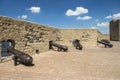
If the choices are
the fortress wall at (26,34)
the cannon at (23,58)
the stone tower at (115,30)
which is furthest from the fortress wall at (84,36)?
the stone tower at (115,30)

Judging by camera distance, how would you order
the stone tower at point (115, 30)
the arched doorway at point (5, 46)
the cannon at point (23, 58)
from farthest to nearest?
the stone tower at point (115, 30), the arched doorway at point (5, 46), the cannon at point (23, 58)

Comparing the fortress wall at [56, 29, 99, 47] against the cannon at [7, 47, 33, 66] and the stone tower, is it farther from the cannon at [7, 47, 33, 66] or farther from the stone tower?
the stone tower

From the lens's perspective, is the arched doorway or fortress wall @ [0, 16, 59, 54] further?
fortress wall @ [0, 16, 59, 54]

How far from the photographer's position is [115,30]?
1409 inches

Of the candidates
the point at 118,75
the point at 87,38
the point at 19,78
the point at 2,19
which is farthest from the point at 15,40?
the point at 87,38

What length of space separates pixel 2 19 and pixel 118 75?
24.8ft

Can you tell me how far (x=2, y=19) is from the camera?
429 inches

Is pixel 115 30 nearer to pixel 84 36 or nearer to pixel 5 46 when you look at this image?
pixel 84 36

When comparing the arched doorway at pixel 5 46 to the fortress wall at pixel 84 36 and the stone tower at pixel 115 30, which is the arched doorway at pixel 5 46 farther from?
the stone tower at pixel 115 30

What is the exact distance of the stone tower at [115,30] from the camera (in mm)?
33875

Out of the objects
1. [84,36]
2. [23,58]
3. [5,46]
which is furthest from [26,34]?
[84,36]

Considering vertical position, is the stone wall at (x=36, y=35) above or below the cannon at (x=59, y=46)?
above

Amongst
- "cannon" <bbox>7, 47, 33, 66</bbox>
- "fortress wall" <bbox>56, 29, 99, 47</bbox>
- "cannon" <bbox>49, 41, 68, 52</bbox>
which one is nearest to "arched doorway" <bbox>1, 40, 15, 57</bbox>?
"cannon" <bbox>7, 47, 33, 66</bbox>

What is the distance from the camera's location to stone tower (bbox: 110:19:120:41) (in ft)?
111
